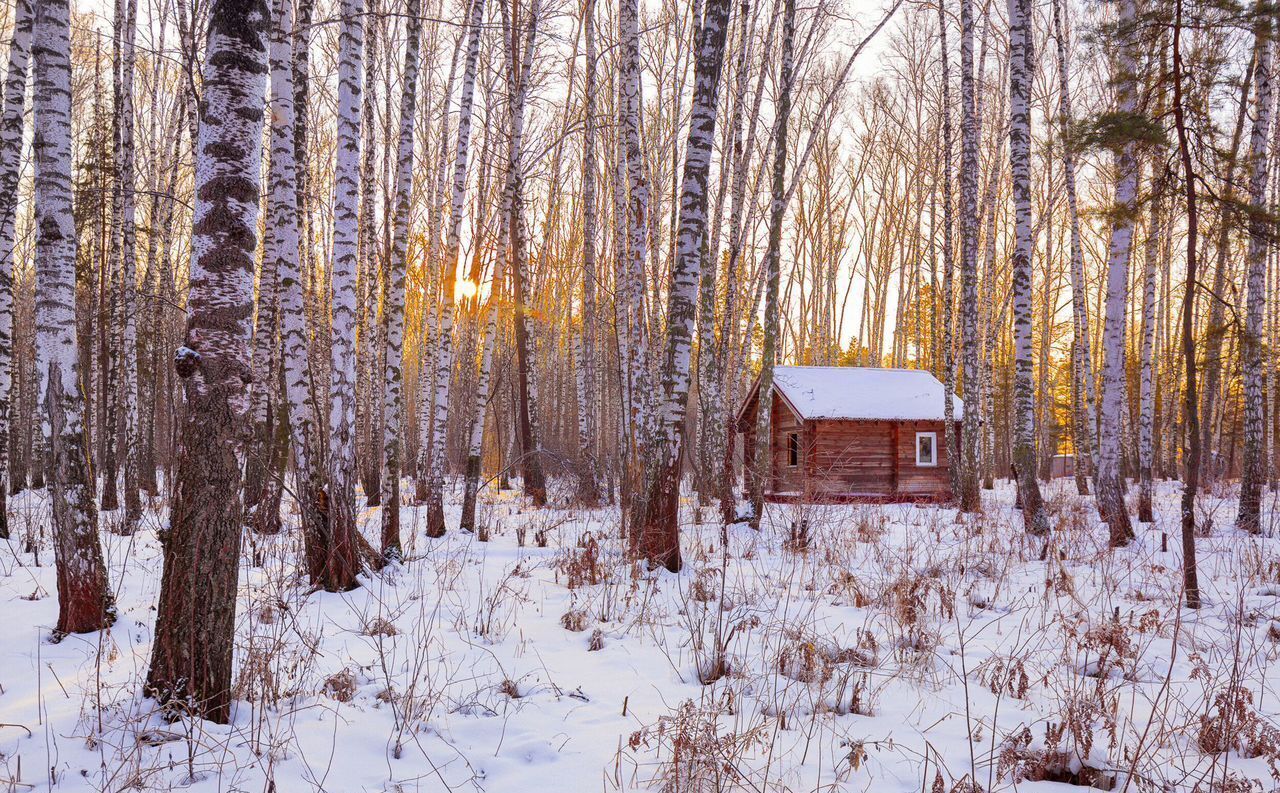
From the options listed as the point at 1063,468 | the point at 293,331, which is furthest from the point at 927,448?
the point at 1063,468

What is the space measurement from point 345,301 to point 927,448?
17.5 metres

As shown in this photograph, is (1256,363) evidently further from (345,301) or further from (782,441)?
(782,441)

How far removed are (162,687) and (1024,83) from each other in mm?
11708

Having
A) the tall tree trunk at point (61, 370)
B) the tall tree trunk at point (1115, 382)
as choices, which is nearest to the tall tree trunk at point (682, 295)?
the tall tree trunk at point (61, 370)

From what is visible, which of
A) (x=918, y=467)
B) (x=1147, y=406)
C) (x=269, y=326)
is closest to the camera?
(x=269, y=326)

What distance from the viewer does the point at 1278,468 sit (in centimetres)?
2225

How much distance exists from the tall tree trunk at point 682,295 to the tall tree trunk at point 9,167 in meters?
7.20

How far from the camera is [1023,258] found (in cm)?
1047

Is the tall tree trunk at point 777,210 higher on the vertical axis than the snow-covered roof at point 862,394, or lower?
higher

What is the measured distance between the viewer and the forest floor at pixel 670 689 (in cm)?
297

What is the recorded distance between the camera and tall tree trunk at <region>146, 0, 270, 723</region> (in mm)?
3146

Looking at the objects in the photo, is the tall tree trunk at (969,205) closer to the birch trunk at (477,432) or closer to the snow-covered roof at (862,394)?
the snow-covered roof at (862,394)

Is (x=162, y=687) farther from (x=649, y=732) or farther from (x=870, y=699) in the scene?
(x=870, y=699)

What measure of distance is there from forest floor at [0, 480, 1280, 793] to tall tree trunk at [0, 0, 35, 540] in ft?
9.70
